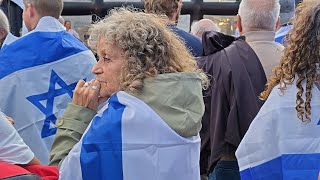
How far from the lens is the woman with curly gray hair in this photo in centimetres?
193

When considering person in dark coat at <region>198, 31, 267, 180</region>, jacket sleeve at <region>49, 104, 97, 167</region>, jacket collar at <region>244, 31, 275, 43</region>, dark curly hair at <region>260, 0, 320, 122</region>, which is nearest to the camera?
jacket sleeve at <region>49, 104, 97, 167</region>

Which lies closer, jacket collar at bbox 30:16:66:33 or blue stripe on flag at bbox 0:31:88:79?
blue stripe on flag at bbox 0:31:88:79

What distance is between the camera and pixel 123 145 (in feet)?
6.36

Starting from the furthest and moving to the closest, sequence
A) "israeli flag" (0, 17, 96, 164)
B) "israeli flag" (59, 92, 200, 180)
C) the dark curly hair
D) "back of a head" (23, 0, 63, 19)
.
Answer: "back of a head" (23, 0, 63, 19) → "israeli flag" (0, 17, 96, 164) → the dark curly hair → "israeli flag" (59, 92, 200, 180)

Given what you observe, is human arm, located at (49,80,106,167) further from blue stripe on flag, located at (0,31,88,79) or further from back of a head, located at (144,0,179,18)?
back of a head, located at (144,0,179,18)

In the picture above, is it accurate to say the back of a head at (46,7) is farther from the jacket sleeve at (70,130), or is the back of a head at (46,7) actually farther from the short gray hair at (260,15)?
the jacket sleeve at (70,130)

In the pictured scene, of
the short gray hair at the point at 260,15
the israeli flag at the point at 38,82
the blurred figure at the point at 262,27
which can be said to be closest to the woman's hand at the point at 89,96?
the israeli flag at the point at 38,82

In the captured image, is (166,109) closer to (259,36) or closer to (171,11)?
(259,36)

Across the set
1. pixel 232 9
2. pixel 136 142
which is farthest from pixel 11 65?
pixel 232 9

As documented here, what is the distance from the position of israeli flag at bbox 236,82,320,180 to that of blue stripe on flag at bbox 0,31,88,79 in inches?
51.6

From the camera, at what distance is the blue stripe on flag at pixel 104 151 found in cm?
193

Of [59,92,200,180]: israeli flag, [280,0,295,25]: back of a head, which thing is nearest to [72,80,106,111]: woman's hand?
[59,92,200,180]: israeli flag

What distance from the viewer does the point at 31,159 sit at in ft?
6.55

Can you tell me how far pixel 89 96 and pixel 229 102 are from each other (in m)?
1.18
